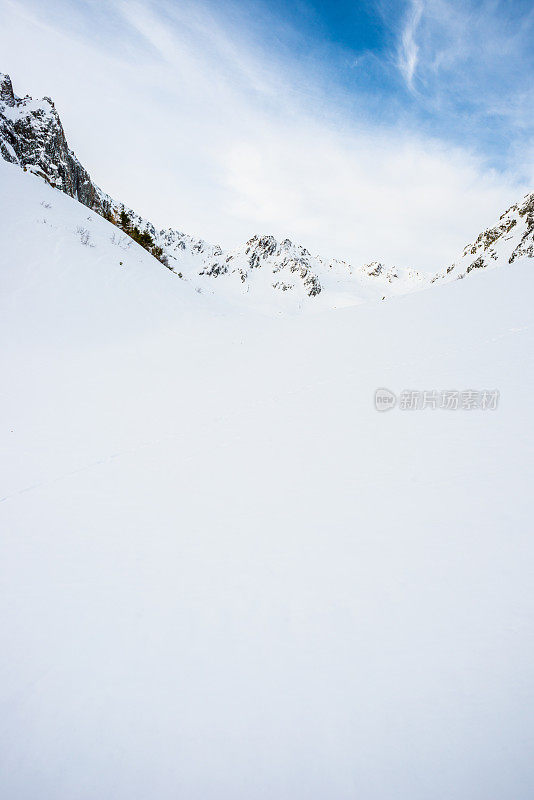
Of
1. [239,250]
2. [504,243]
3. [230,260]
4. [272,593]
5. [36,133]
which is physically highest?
[239,250]

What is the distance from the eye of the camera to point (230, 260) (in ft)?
249

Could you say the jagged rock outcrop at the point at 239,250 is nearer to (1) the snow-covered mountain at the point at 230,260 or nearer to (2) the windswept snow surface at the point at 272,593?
(1) the snow-covered mountain at the point at 230,260

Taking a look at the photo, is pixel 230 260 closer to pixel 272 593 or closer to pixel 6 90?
pixel 6 90

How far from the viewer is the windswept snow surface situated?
1255mm

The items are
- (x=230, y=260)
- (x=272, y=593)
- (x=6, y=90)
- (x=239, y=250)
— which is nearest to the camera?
(x=272, y=593)

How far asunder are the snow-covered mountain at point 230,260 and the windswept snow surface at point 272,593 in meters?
27.4

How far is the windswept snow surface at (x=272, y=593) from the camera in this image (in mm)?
1255

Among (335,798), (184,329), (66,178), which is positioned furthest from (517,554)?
(66,178)

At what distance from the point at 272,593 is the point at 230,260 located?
81.6 meters

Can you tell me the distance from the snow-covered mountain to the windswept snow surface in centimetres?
2741

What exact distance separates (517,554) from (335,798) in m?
1.40

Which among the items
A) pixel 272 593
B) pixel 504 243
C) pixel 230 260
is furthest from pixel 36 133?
pixel 230 260

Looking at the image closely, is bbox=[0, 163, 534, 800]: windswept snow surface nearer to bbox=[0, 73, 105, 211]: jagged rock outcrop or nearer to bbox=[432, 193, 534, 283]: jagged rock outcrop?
bbox=[0, 73, 105, 211]: jagged rock outcrop

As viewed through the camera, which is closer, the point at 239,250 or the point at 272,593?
the point at 272,593
